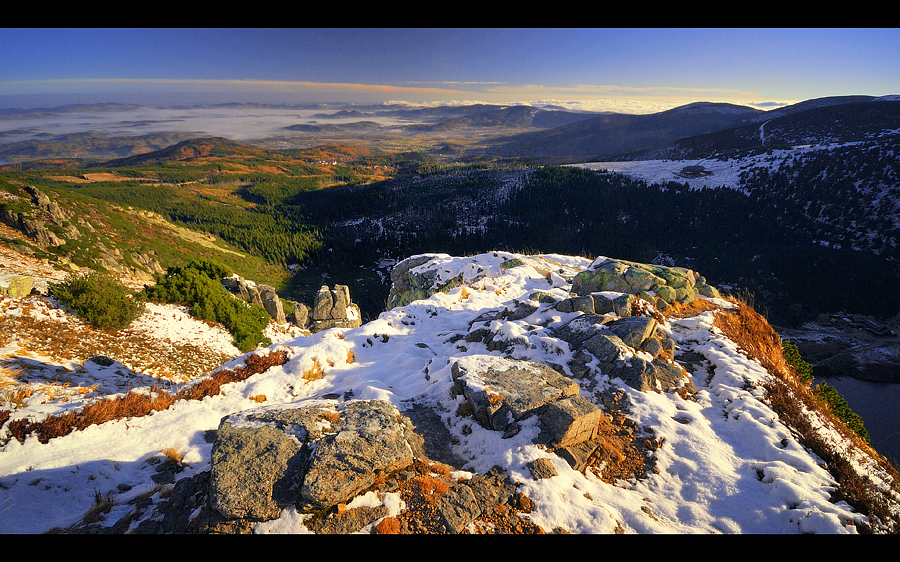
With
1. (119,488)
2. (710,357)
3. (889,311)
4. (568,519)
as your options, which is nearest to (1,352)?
(119,488)

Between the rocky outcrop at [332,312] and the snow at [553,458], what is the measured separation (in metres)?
28.4

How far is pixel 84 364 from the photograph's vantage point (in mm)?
12734

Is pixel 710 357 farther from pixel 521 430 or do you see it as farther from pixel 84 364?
pixel 84 364

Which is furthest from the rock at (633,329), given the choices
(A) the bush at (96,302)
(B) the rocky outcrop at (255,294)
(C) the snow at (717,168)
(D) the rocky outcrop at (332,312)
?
(C) the snow at (717,168)

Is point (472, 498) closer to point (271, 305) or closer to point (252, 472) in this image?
A: point (252, 472)

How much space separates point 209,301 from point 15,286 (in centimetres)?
766

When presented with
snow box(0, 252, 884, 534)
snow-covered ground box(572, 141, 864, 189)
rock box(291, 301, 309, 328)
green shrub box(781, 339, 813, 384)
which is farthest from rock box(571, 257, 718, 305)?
snow-covered ground box(572, 141, 864, 189)

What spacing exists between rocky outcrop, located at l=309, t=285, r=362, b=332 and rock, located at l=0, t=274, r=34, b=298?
24410mm

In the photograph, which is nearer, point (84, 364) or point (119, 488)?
point (119, 488)

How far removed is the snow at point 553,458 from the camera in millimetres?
5938

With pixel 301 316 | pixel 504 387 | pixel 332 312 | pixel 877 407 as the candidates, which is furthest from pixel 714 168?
pixel 504 387

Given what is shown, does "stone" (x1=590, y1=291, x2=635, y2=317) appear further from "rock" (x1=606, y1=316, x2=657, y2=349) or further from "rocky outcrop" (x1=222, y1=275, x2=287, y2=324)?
"rocky outcrop" (x1=222, y1=275, x2=287, y2=324)

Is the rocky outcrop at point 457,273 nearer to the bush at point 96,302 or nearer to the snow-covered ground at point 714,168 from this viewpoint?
the bush at point 96,302
